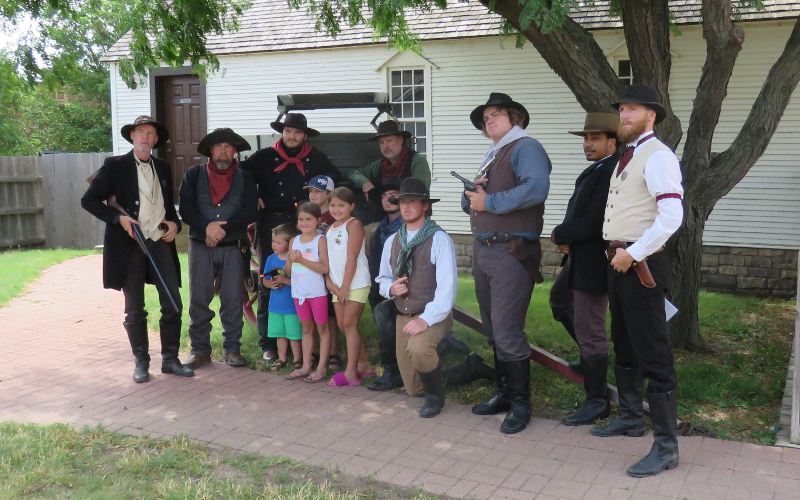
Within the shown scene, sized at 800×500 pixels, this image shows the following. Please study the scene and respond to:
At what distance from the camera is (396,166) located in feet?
21.9

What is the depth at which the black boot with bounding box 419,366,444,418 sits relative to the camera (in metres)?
5.45

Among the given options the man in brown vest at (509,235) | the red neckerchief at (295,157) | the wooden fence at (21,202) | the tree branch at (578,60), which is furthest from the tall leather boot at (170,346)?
the wooden fence at (21,202)

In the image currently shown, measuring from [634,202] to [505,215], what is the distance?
101 centimetres

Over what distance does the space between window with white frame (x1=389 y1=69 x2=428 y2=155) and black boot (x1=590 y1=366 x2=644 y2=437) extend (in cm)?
846

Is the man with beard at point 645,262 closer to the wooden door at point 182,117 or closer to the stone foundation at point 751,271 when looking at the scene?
the stone foundation at point 751,271

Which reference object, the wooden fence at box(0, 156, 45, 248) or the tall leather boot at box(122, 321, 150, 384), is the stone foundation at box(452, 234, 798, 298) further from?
the wooden fence at box(0, 156, 45, 248)

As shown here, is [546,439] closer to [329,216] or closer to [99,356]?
[329,216]

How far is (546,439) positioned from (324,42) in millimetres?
9741

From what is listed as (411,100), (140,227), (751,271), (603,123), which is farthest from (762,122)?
(411,100)

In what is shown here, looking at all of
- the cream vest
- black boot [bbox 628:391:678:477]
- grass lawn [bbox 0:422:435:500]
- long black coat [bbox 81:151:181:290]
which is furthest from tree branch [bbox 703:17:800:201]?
long black coat [bbox 81:151:181:290]

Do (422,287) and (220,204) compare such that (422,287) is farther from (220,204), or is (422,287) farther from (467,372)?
(220,204)

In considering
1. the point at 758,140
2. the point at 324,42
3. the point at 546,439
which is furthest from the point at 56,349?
the point at 324,42

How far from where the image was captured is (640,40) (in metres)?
6.39

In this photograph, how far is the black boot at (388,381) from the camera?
6.05 m
